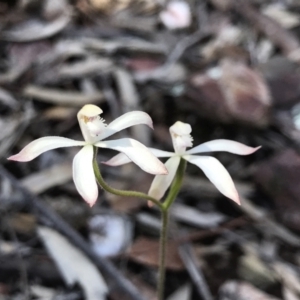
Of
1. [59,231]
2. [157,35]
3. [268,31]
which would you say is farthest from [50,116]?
[268,31]

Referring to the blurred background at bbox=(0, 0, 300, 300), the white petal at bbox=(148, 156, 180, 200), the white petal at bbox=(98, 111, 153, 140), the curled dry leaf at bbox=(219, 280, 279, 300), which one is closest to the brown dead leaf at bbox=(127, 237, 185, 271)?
the blurred background at bbox=(0, 0, 300, 300)

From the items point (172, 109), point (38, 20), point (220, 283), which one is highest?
point (38, 20)

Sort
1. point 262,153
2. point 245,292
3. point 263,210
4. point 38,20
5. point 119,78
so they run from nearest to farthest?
point 245,292 → point 263,210 → point 262,153 → point 119,78 → point 38,20

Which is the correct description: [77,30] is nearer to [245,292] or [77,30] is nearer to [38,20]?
[38,20]

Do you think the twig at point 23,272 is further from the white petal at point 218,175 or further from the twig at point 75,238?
the white petal at point 218,175

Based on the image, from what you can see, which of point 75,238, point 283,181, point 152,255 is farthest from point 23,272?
point 283,181

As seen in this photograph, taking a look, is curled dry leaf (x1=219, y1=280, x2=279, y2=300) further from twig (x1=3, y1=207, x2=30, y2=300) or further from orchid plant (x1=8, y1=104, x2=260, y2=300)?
twig (x1=3, y1=207, x2=30, y2=300)
